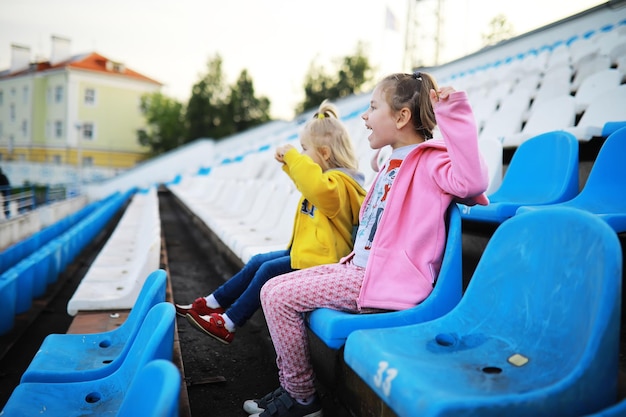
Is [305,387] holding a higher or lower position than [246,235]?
lower

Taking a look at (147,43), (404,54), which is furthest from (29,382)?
(147,43)

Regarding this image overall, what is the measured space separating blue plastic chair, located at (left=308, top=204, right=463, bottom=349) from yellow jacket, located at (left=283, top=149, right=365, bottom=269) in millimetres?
526

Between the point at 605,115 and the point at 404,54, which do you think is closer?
the point at 605,115

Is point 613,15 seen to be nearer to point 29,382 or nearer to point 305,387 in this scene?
point 305,387

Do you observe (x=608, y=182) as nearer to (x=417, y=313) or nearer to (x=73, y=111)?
(x=417, y=313)

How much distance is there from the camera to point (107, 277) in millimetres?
3096

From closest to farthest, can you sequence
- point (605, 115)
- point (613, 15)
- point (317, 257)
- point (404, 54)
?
point (317, 257), point (605, 115), point (613, 15), point (404, 54)

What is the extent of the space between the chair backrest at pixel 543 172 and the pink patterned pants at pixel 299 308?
111cm

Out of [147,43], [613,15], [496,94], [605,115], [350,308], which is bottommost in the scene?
[350,308]

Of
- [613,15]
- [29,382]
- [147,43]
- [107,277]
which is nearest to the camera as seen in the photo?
[29,382]

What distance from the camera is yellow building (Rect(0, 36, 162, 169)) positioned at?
30766 millimetres

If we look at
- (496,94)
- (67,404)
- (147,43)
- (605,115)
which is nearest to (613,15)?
(496,94)

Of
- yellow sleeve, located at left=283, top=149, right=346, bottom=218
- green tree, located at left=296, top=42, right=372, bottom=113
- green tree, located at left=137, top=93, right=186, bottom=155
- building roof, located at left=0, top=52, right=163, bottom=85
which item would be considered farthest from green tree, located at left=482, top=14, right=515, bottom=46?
building roof, located at left=0, top=52, right=163, bottom=85

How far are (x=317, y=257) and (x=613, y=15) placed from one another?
7.12 meters
